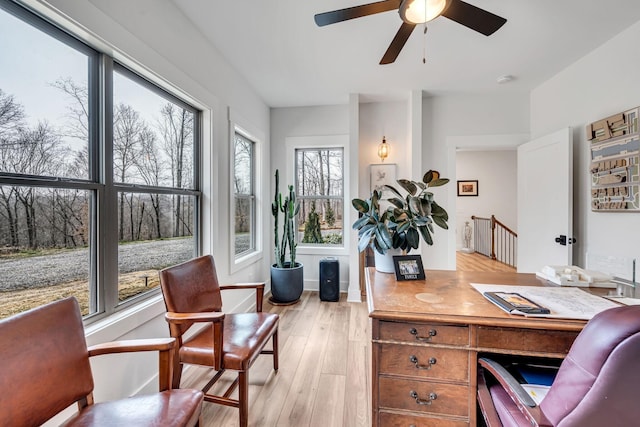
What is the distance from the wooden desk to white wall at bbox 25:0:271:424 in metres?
1.44

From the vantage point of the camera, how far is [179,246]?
2.16 metres

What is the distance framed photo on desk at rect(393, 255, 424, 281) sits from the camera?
1526 mm

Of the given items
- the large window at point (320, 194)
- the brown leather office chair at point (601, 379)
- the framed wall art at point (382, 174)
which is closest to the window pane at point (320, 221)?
the large window at point (320, 194)

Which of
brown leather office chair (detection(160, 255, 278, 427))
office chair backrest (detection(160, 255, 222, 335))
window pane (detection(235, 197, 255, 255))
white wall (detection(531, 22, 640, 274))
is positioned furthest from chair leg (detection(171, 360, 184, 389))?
white wall (detection(531, 22, 640, 274))

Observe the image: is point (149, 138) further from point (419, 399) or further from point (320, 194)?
point (320, 194)

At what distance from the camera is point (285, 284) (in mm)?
3244

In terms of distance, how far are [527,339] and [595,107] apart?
2777 millimetres

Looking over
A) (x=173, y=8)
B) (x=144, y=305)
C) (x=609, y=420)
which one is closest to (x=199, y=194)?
(x=144, y=305)

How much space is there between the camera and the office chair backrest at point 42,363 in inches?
32.5

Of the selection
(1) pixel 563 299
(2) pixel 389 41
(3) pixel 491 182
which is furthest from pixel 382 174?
(3) pixel 491 182

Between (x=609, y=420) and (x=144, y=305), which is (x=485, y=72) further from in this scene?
(x=144, y=305)

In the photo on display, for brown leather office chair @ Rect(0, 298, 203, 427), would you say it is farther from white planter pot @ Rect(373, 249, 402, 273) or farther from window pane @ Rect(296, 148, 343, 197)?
window pane @ Rect(296, 148, 343, 197)

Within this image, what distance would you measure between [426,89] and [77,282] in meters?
3.85

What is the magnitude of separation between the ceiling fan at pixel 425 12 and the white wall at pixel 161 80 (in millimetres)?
1115
